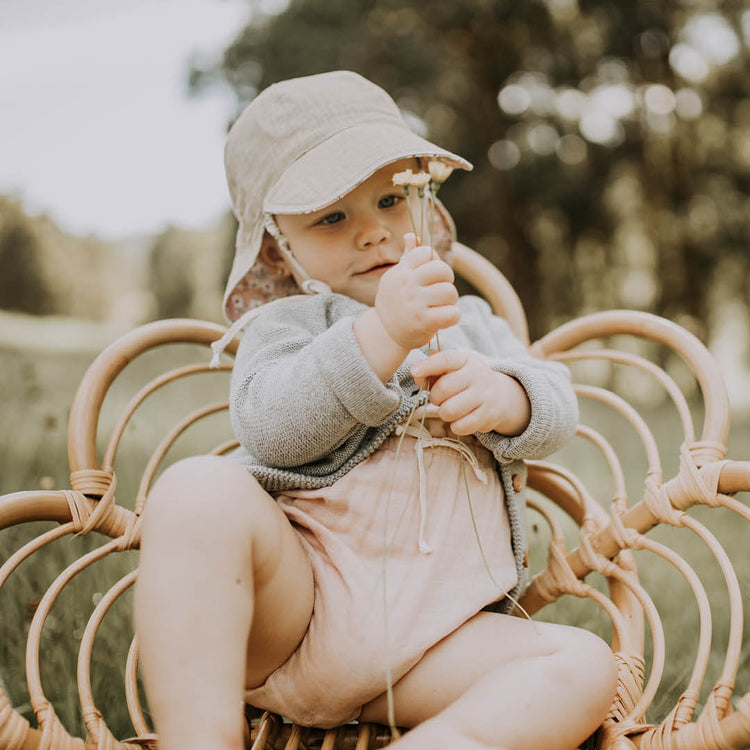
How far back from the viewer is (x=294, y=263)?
1376 millimetres

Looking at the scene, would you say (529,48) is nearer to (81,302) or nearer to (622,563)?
(81,302)

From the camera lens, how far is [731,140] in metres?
7.12

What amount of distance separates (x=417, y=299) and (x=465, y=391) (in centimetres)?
17

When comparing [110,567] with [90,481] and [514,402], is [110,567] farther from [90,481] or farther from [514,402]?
[514,402]

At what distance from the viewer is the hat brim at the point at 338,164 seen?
1249 millimetres

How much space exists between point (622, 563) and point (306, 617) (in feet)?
1.93

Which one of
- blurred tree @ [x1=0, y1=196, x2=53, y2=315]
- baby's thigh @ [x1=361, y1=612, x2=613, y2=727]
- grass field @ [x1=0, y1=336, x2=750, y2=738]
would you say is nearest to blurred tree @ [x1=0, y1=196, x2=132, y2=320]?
blurred tree @ [x1=0, y1=196, x2=53, y2=315]

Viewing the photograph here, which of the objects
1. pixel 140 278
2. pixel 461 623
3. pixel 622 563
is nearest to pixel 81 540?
pixel 461 623

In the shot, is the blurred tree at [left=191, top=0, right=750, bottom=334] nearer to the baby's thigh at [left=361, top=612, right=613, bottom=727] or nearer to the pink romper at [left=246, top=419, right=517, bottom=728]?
the pink romper at [left=246, top=419, right=517, bottom=728]

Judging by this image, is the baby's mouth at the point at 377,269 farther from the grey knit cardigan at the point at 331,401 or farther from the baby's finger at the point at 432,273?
the baby's finger at the point at 432,273

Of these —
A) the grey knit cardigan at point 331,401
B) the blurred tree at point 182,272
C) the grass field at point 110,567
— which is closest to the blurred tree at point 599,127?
the blurred tree at point 182,272

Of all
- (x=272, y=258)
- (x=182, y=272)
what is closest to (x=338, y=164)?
(x=272, y=258)

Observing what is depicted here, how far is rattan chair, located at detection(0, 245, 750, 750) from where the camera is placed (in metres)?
1.06

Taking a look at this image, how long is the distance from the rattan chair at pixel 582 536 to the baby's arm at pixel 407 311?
0.51m
